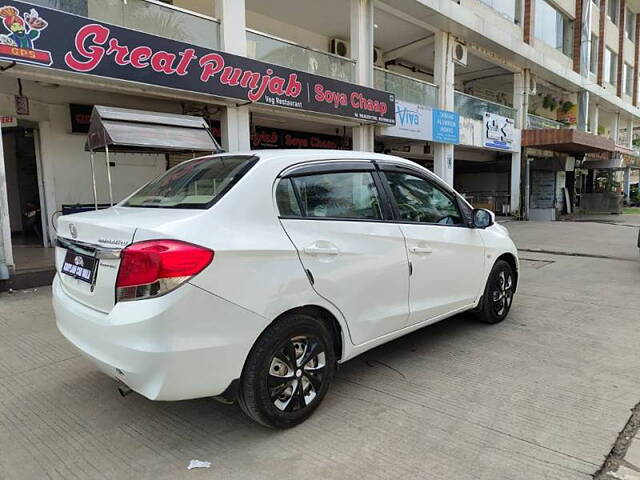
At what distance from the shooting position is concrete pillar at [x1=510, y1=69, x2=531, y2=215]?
62.9 feet

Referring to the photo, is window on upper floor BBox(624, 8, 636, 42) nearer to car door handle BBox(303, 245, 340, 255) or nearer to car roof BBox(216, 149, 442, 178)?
car roof BBox(216, 149, 442, 178)

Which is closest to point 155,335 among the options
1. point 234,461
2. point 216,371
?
point 216,371

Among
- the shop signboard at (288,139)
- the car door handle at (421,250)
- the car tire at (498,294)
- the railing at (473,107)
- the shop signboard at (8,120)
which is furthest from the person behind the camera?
the railing at (473,107)

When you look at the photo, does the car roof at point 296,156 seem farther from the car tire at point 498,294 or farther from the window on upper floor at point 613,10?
the window on upper floor at point 613,10

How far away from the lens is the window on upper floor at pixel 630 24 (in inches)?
1194

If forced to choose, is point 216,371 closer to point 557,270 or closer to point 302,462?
point 302,462

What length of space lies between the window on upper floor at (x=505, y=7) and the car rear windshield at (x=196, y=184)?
1609cm

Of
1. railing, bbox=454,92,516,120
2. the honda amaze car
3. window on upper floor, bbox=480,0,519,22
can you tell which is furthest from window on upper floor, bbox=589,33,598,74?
the honda amaze car

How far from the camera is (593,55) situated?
26.0 m

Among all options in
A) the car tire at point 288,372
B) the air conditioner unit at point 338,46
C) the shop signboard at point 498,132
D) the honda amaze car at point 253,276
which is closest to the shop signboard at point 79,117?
the honda amaze car at point 253,276

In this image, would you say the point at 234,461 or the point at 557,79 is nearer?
the point at 234,461

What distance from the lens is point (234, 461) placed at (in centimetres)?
246

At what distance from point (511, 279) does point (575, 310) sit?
42.8 inches

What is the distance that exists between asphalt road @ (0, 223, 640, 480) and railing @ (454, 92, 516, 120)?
493 inches
